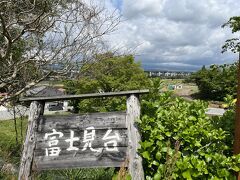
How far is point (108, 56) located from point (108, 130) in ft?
11.1

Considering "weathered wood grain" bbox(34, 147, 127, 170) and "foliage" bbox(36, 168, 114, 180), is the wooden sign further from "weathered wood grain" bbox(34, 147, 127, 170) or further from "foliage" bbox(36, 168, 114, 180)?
"foliage" bbox(36, 168, 114, 180)

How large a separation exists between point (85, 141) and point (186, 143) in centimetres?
101

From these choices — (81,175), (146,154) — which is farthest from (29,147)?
(81,175)

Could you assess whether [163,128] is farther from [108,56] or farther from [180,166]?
[108,56]

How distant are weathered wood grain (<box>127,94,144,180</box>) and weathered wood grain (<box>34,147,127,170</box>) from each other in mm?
88

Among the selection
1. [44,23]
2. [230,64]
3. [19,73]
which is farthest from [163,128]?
[19,73]

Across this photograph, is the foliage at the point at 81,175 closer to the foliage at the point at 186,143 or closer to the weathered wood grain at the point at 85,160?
the weathered wood grain at the point at 85,160

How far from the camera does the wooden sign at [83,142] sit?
342cm

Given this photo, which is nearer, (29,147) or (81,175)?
(29,147)

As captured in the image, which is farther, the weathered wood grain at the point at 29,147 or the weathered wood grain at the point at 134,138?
the weathered wood grain at the point at 29,147

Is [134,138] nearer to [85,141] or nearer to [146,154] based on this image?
[146,154]

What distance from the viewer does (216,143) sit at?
3395 mm

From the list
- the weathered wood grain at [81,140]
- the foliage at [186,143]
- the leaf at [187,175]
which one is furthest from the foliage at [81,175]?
the leaf at [187,175]

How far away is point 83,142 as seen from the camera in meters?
3.47
